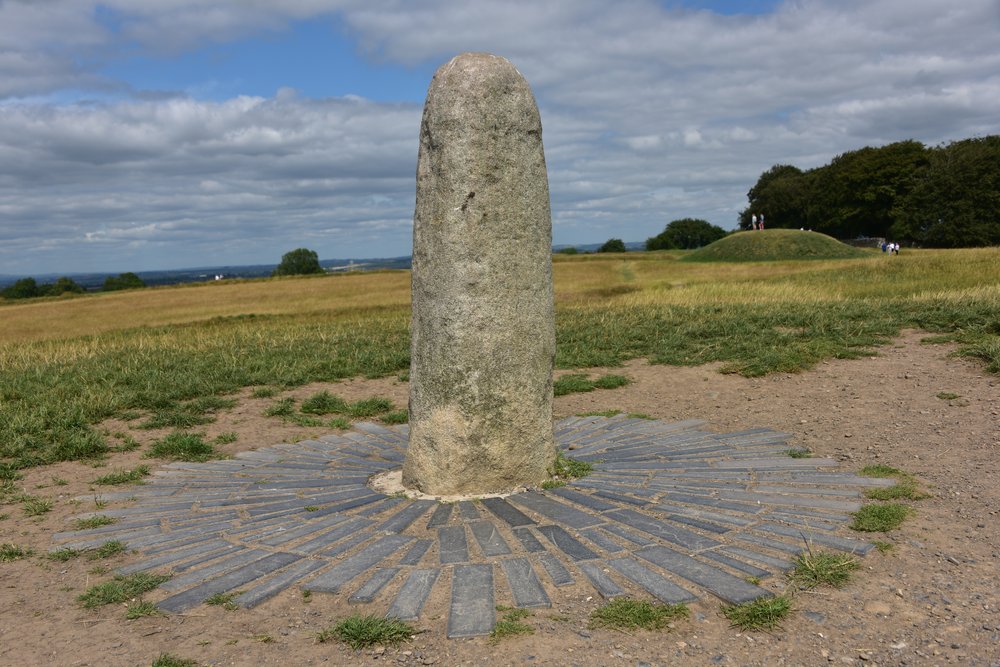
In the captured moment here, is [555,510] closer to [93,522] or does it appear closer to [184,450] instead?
[93,522]

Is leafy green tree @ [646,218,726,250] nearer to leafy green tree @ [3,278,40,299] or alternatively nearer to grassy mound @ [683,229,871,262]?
grassy mound @ [683,229,871,262]

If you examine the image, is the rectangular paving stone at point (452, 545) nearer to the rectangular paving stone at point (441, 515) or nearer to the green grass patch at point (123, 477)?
the rectangular paving stone at point (441, 515)

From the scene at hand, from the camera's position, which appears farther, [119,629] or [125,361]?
[125,361]

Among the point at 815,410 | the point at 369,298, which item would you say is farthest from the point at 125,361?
the point at 369,298

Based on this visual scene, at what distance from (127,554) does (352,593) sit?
1998 millimetres

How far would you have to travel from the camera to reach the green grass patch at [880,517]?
17.4 ft

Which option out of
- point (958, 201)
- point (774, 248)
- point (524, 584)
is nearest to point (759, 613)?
point (524, 584)

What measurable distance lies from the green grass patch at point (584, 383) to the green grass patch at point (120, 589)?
6.94m

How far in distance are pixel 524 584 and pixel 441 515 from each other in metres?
1.35

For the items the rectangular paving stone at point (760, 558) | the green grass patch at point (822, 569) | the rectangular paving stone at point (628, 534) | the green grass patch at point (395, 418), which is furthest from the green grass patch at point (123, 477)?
the green grass patch at point (822, 569)

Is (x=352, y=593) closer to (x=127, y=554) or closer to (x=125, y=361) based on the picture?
(x=127, y=554)

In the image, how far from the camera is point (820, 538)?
16.9 feet

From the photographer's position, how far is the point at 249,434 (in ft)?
30.7

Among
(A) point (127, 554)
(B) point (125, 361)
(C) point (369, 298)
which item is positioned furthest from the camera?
(C) point (369, 298)
